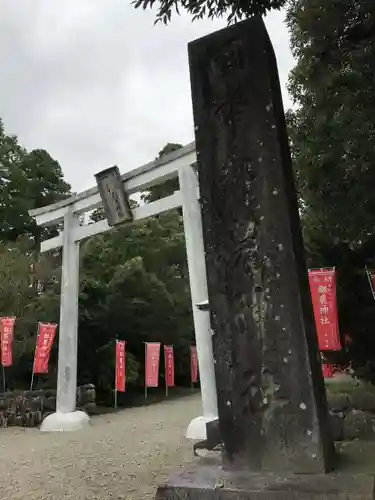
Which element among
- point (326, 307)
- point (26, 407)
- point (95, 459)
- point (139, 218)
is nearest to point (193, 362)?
point (26, 407)

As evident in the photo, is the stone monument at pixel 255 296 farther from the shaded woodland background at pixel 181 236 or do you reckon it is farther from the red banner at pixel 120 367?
the red banner at pixel 120 367

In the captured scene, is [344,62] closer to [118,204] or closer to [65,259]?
[118,204]

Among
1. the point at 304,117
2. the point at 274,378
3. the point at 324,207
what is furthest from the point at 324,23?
the point at 274,378

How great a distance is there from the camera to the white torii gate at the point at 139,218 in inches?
293

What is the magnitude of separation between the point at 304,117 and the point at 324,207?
1.49m

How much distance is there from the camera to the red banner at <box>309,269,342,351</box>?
269 inches

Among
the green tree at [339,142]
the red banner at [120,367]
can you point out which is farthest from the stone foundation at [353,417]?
the red banner at [120,367]

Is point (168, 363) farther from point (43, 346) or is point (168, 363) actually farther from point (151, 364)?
point (43, 346)

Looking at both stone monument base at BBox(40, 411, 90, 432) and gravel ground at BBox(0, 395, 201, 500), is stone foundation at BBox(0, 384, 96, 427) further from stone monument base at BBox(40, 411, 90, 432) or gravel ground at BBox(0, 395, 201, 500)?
stone monument base at BBox(40, 411, 90, 432)

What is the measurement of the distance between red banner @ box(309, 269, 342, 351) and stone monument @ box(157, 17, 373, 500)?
437 centimetres

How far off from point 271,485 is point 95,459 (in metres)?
4.83

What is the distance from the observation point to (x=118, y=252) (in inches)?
633

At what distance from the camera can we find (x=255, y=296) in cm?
253

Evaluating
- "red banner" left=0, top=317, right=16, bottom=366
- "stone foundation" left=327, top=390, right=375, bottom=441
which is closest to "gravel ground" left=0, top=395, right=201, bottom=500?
"stone foundation" left=327, top=390, right=375, bottom=441
